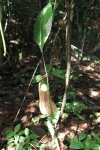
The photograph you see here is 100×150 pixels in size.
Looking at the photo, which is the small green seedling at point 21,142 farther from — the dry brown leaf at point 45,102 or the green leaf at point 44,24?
the green leaf at point 44,24

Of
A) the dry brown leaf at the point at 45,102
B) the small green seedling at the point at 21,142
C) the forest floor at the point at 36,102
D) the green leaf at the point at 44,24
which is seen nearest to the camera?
the green leaf at the point at 44,24

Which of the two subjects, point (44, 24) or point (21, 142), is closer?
point (44, 24)

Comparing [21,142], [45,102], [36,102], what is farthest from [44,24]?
[36,102]

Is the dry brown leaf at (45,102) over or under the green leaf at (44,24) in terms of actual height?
under

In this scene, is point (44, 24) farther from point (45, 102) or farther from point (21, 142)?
point (21, 142)

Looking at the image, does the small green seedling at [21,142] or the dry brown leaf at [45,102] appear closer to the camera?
the dry brown leaf at [45,102]

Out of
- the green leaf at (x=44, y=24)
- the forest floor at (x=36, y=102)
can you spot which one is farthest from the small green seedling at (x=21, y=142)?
the green leaf at (x=44, y=24)

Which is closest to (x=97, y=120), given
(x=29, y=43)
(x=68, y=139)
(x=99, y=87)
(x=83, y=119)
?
(x=83, y=119)
